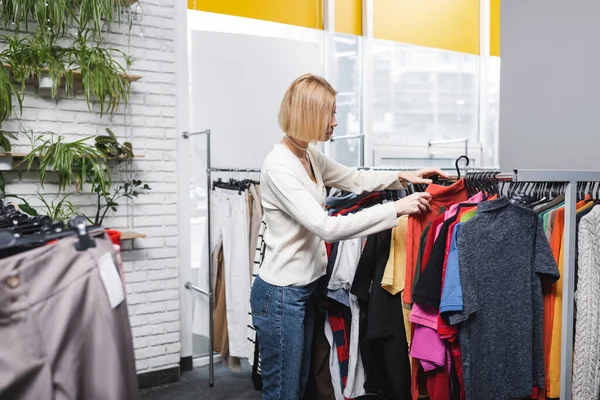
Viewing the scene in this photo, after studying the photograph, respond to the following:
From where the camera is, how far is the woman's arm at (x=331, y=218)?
164cm

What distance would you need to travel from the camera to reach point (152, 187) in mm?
3137

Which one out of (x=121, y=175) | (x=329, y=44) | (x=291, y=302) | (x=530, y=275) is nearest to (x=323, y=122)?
(x=291, y=302)

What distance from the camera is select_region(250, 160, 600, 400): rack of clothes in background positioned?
1.67m

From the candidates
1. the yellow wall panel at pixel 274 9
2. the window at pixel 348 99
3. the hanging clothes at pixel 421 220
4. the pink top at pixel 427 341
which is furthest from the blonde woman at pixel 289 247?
the window at pixel 348 99

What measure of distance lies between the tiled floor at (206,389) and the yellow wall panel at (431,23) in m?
2.75

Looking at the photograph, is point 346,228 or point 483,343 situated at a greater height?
point 346,228

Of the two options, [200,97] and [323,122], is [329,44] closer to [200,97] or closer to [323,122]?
[200,97]

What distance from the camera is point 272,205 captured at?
1790 mm

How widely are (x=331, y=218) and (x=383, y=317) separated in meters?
0.50

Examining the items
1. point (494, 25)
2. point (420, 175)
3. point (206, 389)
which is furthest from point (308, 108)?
point (494, 25)

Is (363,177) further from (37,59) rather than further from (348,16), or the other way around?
(348,16)

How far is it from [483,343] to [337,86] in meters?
2.71

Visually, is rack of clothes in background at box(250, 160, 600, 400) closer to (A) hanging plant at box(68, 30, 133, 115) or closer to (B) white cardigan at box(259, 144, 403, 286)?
(B) white cardigan at box(259, 144, 403, 286)

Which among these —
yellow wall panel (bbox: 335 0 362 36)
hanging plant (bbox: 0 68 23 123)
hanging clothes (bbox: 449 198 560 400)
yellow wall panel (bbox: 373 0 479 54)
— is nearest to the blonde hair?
hanging clothes (bbox: 449 198 560 400)
